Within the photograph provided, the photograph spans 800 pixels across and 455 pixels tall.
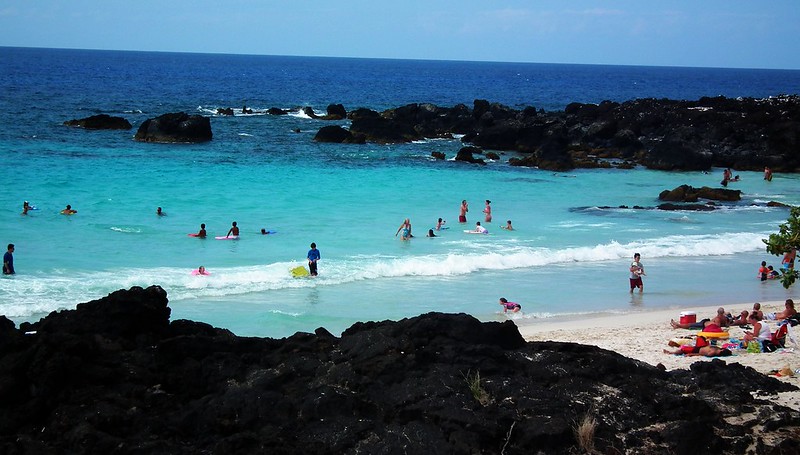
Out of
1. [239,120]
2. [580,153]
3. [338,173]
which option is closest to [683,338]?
[338,173]

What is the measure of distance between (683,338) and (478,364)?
669 cm

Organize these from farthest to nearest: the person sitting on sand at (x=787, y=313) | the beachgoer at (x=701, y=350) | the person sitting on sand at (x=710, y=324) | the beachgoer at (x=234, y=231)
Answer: the beachgoer at (x=234, y=231) → the person sitting on sand at (x=787, y=313) → the person sitting on sand at (x=710, y=324) → the beachgoer at (x=701, y=350)

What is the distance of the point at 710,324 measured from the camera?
15.8 m

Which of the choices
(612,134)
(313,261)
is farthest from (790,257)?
(612,134)

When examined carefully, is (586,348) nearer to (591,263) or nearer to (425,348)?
(425,348)

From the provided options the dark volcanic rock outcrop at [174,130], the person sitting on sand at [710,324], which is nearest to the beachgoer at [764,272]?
the person sitting on sand at [710,324]

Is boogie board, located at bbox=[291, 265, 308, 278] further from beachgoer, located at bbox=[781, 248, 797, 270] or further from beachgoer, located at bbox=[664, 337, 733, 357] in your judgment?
beachgoer, located at bbox=[781, 248, 797, 270]

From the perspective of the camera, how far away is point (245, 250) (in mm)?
23891

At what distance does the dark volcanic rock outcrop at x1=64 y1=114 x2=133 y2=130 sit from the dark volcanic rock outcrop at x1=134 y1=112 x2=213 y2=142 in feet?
13.8

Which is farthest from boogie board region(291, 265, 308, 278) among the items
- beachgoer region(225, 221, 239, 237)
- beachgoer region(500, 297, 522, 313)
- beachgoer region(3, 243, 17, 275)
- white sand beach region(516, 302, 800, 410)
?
beachgoer region(3, 243, 17, 275)

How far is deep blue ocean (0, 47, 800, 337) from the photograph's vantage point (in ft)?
62.8

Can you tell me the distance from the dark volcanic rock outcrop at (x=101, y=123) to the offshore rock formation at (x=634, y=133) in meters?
14.3

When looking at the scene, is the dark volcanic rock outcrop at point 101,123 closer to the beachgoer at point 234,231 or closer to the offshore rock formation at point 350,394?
the beachgoer at point 234,231

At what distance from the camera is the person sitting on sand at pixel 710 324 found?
15603 millimetres
